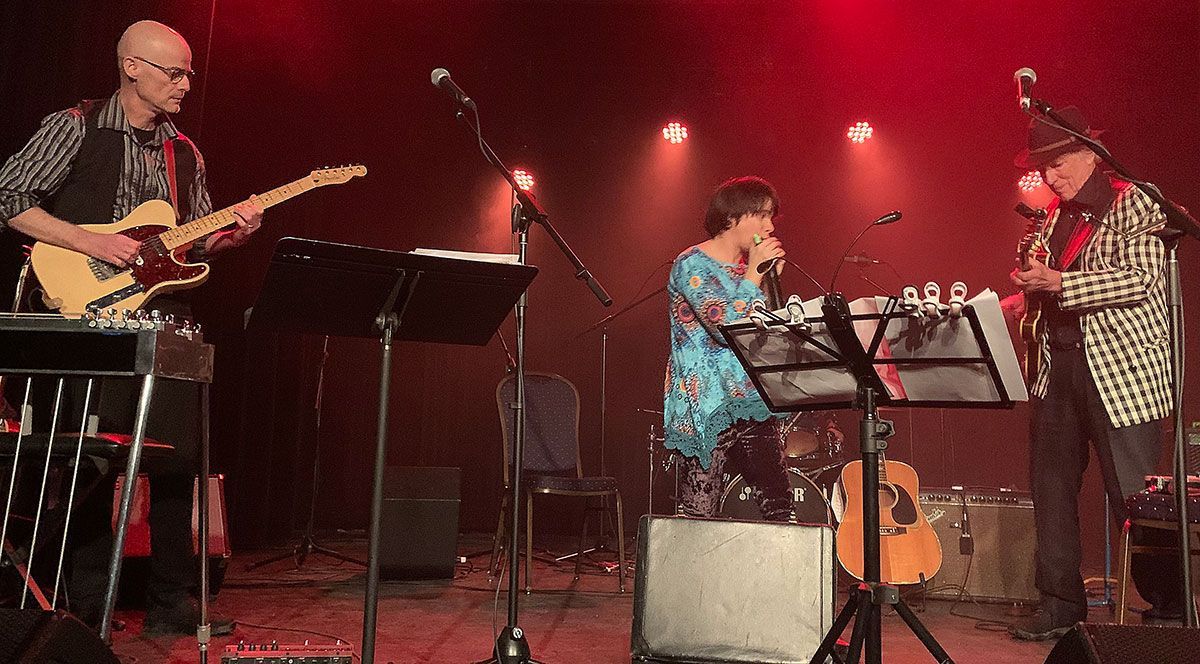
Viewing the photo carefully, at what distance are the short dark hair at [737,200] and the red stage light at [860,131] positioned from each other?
15.7ft

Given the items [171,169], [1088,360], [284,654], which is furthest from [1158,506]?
[171,169]

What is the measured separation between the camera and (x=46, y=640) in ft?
5.78

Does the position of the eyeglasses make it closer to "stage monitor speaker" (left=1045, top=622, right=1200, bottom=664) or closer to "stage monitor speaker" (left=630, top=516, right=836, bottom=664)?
"stage monitor speaker" (left=630, top=516, right=836, bottom=664)

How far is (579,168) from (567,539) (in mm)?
3021

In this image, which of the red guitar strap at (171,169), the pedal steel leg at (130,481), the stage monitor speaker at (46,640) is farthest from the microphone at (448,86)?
the stage monitor speaker at (46,640)

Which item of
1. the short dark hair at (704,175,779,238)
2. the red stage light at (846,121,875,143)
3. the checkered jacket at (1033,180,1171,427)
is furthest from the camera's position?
the red stage light at (846,121,875,143)

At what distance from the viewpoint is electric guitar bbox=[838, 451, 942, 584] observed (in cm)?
459

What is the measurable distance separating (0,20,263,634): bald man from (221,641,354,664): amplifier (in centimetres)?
116

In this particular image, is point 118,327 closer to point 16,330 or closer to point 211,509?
point 16,330

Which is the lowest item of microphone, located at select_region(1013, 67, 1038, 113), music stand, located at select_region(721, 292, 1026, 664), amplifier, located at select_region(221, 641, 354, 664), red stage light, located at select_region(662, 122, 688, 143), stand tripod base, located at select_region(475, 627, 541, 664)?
stand tripod base, located at select_region(475, 627, 541, 664)

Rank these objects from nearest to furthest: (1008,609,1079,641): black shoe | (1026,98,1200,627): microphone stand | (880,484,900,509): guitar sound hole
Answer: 1. (1026,98,1200,627): microphone stand
2. (1008,609,1079,641): black shoe
3. (880,484,900,509): guitar sound hole

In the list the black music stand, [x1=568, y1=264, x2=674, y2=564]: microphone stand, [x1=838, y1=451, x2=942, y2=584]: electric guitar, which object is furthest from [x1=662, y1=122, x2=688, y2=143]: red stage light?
the black music stand

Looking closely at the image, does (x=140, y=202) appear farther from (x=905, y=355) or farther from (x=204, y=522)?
(x=905, y=355)

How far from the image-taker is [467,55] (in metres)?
7.67
